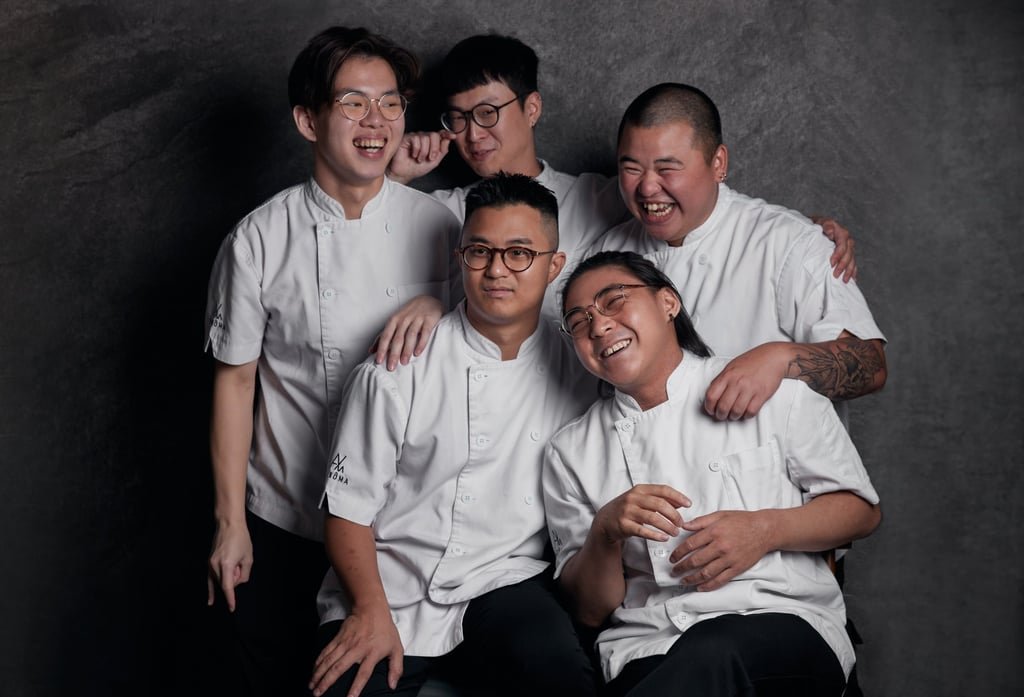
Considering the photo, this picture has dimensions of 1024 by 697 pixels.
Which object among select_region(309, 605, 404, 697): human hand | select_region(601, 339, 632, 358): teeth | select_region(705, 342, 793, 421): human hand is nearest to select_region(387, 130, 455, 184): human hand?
select_region(601, 339, 632, 358): teeth

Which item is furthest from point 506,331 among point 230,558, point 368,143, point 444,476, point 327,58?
point 230,558

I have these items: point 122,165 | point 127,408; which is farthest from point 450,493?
point 122,165

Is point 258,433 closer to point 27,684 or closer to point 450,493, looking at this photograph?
point 450,493

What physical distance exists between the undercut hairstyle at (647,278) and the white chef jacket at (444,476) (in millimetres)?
265

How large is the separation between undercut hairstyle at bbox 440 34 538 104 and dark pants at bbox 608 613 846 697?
1631mm

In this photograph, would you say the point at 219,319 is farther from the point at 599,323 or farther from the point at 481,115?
the point at 599,323

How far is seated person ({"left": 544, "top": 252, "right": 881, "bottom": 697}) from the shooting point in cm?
209

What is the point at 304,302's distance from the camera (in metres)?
2.70

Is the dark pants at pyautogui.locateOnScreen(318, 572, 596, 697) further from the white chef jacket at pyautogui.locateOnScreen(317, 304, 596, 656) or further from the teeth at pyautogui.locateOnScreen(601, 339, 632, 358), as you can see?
the teeth at pyautogui.locateOnScreen(601, 339, 632, 358)

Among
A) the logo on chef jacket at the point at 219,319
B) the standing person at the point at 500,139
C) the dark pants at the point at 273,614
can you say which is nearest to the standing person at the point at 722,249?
the standing person at the point at 500,139

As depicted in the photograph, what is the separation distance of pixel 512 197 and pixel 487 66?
25.9 inches

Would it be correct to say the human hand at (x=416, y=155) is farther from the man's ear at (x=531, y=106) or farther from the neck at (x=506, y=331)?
the neck at (x=506, y=331)

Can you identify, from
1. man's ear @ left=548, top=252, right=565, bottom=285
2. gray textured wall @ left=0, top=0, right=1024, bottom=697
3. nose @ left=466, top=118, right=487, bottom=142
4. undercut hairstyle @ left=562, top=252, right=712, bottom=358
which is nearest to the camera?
undercut hairstyle @ left=562, top=252, right=712, bottom=358

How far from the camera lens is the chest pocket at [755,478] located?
2.25m
